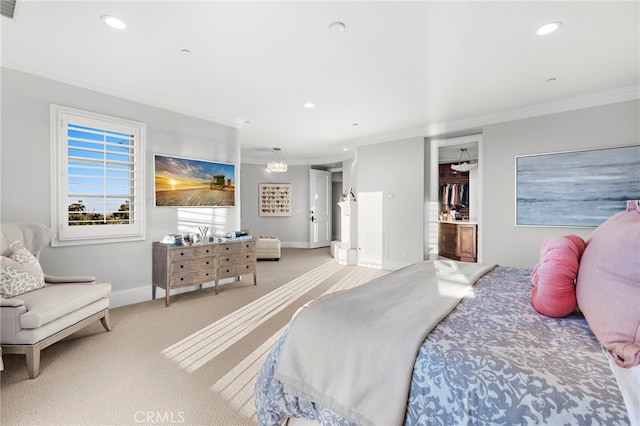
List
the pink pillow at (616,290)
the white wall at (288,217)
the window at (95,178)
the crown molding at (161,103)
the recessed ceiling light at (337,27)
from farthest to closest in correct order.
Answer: the white wall at (288,217), the window at (95,178), the crown molding at (161,103), the recessed ceiling light at (337,27), the pink pillow at (616,290)

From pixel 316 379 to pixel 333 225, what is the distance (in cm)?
871

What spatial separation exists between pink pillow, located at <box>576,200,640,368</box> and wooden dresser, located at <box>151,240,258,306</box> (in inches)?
149

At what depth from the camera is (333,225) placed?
992cm

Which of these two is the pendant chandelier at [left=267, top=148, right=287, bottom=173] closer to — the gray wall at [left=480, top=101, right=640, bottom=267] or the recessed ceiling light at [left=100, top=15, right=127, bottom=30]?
the gray wall at [left=480, top=101, right=640, bottom=267]

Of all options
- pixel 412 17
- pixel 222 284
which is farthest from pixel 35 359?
pixel 412 17

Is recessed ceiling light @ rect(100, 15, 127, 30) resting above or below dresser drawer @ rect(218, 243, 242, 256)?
above

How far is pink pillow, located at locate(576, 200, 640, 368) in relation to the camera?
983 millimetres

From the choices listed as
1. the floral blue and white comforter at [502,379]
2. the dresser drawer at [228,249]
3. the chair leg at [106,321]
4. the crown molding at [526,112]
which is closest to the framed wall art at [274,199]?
the crown molding at [526,112]

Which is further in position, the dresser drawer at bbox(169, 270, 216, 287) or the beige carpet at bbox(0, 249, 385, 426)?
the dresser drawer at bbox(169, 270, 216, 287)

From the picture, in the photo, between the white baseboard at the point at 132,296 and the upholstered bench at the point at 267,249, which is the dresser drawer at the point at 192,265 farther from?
the upholstered bench at the point at 267,249

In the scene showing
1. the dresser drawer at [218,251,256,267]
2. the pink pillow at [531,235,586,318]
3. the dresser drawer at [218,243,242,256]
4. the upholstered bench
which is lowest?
the upholstered bench

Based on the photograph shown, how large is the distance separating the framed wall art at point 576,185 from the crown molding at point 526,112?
2.00 ft

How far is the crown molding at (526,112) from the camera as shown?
11.7 ft

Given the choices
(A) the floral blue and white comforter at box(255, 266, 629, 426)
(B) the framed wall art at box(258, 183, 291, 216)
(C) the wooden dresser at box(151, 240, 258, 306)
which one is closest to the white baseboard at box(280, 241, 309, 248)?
(B) the framed wall art at box(258, 183, 291, 216)
